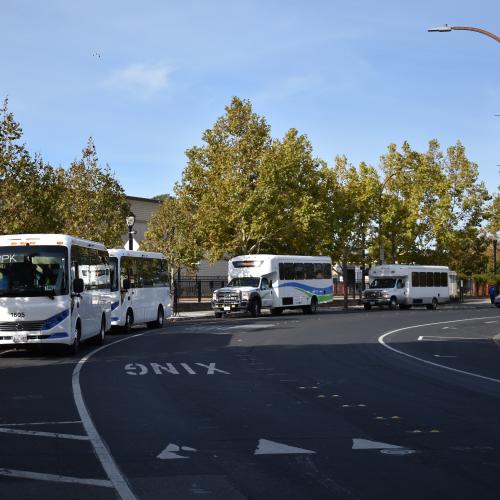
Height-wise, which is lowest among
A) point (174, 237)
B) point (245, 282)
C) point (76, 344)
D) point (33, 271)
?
point (76, 344)

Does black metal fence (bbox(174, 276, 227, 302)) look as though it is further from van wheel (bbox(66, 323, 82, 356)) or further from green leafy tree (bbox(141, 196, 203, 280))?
van wheel (bbox(66, 323, 82, 356))

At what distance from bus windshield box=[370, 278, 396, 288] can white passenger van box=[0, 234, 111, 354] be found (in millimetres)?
37914

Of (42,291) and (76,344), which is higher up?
(42,291)

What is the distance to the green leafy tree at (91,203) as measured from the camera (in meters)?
40.4

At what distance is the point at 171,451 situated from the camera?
848 centimetres

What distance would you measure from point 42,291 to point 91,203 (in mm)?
21518

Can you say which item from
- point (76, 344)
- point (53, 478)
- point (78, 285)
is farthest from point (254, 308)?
point (53, 478)

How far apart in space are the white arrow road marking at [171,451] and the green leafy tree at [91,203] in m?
32.1

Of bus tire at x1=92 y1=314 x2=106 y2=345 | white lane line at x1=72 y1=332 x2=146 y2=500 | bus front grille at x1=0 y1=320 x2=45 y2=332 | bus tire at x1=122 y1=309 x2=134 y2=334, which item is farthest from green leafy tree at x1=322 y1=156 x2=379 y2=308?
white lane line at x1=72 y1=332 x2=146 y2=500

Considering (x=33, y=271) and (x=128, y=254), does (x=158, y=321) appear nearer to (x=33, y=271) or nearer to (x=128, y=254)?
(x=128, y=254)

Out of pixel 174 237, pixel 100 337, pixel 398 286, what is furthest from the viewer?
pixel 398 286

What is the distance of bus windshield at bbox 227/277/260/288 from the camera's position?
149ft

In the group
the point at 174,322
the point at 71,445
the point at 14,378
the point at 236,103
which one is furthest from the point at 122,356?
the point at 236,103

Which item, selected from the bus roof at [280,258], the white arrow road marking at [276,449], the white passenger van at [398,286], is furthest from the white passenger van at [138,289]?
the white passenger van at [398,286]
